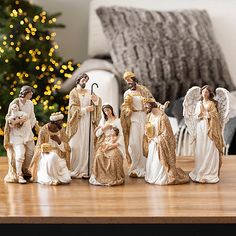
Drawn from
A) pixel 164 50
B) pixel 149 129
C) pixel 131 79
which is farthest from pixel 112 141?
pixel 164 50

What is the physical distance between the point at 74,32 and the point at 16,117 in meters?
2.62

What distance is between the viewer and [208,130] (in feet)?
8.38

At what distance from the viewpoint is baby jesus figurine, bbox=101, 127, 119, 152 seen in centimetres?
254

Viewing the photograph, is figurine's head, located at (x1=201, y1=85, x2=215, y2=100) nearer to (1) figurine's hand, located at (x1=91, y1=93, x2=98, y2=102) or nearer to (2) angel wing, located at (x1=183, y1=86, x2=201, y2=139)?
(2) angel wing, located at (x1=183, y1=86, x2=201, y2=139)

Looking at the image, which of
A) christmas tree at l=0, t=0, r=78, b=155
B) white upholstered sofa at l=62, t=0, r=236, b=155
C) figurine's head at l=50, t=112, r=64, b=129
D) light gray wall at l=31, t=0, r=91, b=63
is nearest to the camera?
figurine's head at l=50, t=112, r=64, b=129

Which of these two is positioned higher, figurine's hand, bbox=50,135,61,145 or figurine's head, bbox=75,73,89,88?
figurine's head, bbox=75,73,89,88

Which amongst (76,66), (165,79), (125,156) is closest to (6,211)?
(125,156)

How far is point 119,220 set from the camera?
86.4 inches

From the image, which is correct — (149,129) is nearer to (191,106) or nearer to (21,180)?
(191,106)

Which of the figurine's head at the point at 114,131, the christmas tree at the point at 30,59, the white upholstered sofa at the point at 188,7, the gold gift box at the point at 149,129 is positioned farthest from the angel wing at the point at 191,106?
the white upholstered sofa at the point at 188,7

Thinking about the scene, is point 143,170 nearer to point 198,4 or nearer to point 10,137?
point 10,137

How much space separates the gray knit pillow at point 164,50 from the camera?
4336 mm

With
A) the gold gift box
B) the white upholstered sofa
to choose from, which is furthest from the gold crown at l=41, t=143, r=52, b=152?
the white upholstered sofa

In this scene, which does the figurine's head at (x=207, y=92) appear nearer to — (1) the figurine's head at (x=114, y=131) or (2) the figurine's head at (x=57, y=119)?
(1) the figurine's head at (x=114, y=131)
